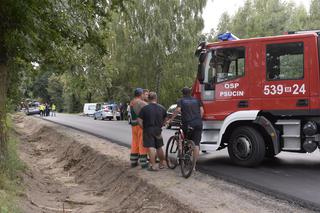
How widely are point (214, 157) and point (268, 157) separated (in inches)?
57.4

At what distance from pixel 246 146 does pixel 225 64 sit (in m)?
1.99

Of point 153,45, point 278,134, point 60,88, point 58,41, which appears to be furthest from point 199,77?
point 60,88

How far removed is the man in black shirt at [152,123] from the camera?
10250 millimetres

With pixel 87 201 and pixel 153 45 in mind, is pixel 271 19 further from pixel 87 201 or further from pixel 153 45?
pixel 87 201

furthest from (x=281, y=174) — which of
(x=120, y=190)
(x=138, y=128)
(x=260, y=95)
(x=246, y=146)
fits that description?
(x=120, y=190)

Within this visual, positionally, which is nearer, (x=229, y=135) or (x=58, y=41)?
(x=58, y=41)

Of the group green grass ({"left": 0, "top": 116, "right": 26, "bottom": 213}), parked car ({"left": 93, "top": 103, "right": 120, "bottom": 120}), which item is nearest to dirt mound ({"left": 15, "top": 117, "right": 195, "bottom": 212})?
green grass ({"left": 0, "top": 116, "right": 26, "bottom": 213})

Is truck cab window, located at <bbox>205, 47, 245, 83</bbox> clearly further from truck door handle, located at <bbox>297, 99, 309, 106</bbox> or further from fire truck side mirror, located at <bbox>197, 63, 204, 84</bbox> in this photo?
truck door handle, located at <bbox>297, 99, 309, 106</bbox>

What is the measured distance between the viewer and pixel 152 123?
33.6ft

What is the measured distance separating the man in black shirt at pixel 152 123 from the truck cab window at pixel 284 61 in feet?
8.58

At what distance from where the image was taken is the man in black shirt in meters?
10.2

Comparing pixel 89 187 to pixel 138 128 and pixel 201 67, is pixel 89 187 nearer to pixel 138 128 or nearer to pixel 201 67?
pixel 138 128

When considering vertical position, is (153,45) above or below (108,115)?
above

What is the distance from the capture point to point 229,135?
11.3 metres
